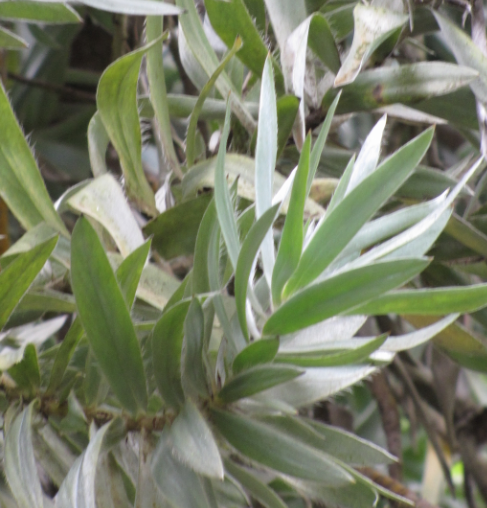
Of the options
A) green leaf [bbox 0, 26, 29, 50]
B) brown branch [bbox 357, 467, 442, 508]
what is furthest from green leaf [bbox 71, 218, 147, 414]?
brown branch [bbox 357, 467, 442, 508]

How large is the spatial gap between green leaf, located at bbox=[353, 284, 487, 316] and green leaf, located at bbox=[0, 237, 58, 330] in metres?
0.19

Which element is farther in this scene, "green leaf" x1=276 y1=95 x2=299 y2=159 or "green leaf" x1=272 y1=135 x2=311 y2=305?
"green leaf" x1=276 y1=95 x2=299 y2=159

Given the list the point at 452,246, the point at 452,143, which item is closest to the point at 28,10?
the point at 452,246

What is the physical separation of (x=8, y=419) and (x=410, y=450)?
126 cm

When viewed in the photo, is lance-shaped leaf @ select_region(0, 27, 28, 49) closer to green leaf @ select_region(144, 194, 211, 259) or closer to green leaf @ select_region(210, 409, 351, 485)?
green leaf @ select_region(144, 194, 211, 259)

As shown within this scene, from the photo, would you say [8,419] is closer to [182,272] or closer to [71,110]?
[182,272]

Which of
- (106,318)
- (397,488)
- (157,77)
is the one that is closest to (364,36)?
(157,77)

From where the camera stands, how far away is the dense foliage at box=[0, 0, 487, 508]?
0.29 meters

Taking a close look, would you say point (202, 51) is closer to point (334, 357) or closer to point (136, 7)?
point (136, 7)

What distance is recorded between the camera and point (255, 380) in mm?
298

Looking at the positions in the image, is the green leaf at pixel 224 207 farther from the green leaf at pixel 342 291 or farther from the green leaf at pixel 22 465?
the green leaf at pixel 22 465

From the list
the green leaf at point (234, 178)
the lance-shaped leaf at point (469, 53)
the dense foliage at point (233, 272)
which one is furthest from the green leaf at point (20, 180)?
the lance-shaped leaf at point (469, 53)

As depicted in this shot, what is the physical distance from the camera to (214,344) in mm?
390

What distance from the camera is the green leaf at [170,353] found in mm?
307
